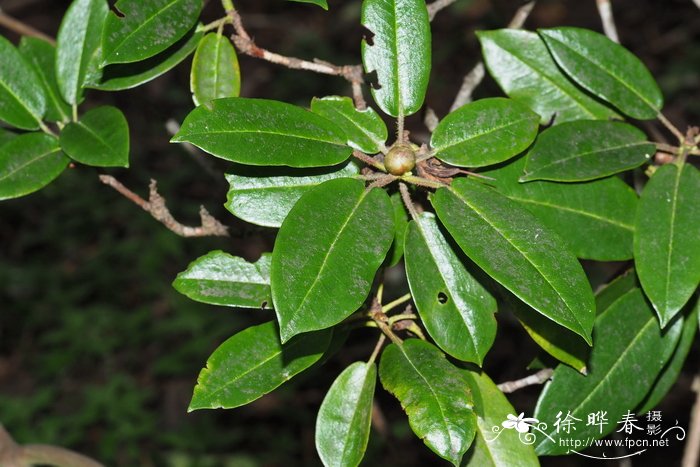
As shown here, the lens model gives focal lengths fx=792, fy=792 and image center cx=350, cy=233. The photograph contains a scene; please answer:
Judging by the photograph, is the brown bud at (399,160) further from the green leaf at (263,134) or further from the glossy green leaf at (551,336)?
the glossy green leaf at (551,336)

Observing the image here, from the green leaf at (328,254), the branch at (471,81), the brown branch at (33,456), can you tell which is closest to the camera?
the green leaf at (328,254)

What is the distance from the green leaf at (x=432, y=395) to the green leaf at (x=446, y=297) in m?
0.04

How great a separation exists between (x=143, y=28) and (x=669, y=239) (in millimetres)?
812

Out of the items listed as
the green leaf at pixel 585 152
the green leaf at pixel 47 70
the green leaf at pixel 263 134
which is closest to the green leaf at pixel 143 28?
the green leaf at pixel 263 134

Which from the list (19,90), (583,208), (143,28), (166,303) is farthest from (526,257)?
(166,303)

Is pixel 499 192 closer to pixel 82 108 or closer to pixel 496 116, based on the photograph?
pixel 496 116

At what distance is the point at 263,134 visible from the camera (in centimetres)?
100

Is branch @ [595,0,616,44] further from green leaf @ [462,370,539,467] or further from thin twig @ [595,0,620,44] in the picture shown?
green leaf @ [462,370,539,467]

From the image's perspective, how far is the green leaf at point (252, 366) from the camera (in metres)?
1.09

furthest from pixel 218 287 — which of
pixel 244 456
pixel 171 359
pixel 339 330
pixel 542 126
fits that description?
pixel 171 359

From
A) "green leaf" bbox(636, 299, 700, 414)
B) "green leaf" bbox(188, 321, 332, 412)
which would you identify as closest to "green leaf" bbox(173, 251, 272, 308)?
"green leaf" bbox(188, 321, 332, 412)

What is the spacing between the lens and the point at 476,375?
1176 mm

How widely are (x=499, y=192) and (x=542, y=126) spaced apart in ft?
1.07

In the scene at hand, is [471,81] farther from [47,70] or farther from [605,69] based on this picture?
[47,70]
